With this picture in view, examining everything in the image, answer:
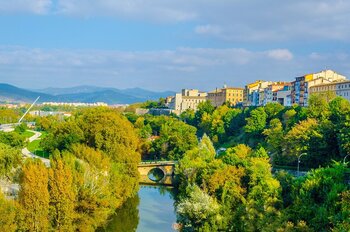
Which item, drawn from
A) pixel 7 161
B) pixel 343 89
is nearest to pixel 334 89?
pixel 343 89

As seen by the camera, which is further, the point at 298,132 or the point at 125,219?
the point at 298,132

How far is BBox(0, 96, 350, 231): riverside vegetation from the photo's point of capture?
22.7 m

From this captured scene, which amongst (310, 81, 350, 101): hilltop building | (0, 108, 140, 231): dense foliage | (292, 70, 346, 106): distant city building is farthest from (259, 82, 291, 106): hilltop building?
(0, 108, 140, 231): dense foliage

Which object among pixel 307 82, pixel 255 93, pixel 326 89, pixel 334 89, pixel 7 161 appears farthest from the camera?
pixel 255 93

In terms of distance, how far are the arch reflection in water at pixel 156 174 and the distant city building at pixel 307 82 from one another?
30.6 metres

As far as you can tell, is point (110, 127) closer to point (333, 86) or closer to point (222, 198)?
point (222, 198)

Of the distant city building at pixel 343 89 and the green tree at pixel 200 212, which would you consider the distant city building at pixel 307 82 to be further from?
the green tree at pixel 200 212

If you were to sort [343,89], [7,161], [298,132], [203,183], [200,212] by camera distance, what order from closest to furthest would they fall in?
[200,212]
[203,183]
[7,161]
[298,132]
[343,89]

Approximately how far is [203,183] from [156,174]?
2188cm

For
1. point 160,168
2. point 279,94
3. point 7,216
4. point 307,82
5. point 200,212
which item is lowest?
point 160,168

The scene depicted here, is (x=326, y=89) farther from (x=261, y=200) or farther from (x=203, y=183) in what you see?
(x=261, y=200)

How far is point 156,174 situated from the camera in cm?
5244

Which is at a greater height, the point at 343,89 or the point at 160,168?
the point at 343,89

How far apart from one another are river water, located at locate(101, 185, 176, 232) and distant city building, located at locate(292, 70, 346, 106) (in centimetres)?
3751
